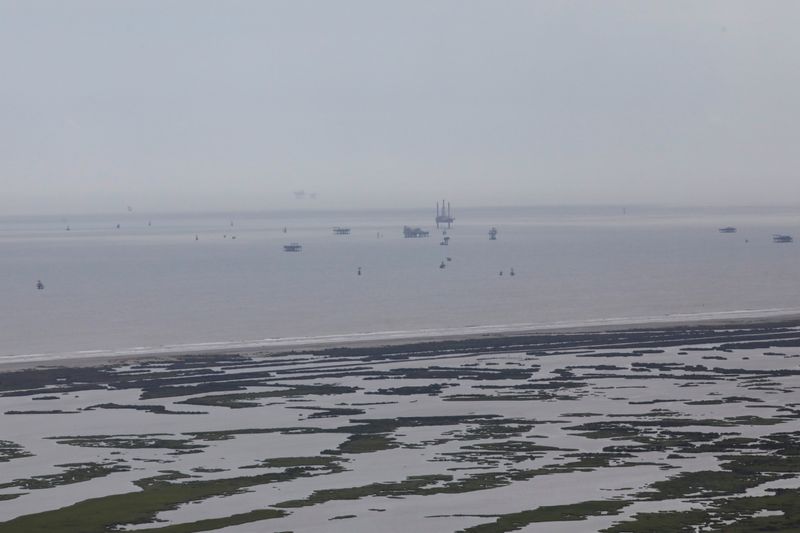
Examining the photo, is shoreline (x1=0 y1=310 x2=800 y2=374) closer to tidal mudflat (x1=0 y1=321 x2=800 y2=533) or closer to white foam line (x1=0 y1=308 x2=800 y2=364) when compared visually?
white foam line (x1=0 y1=308 x2=800 y2=364)

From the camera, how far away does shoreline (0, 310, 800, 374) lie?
62625 millimetres

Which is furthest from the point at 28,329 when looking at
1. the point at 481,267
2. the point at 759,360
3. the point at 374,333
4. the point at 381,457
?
the point at 481,267

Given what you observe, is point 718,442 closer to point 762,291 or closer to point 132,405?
point 132,405

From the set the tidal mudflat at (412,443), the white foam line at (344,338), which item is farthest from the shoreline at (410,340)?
the tidal mudflat at (412,443)

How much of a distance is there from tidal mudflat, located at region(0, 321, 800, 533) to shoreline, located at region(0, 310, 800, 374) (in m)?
3.72

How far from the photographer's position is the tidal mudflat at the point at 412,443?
29.7 metres

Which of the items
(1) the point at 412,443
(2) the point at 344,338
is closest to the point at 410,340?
(2) the point at 344,338

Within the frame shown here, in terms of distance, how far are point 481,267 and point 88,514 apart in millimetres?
140303

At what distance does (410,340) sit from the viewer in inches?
2682

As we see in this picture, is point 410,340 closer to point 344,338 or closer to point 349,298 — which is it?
point 344,338

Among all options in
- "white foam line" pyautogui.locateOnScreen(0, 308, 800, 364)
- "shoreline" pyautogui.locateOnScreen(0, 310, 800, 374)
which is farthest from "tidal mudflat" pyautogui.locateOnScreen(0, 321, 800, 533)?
"white foam line" pyautogui.locateOnScreen(0, 308, 800, 364)

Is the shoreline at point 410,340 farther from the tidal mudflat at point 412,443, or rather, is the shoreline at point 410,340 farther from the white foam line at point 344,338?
the tidal mudflat at point 412,443

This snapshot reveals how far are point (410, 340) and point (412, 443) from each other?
30.0 metres

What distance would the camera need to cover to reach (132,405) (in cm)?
4606
